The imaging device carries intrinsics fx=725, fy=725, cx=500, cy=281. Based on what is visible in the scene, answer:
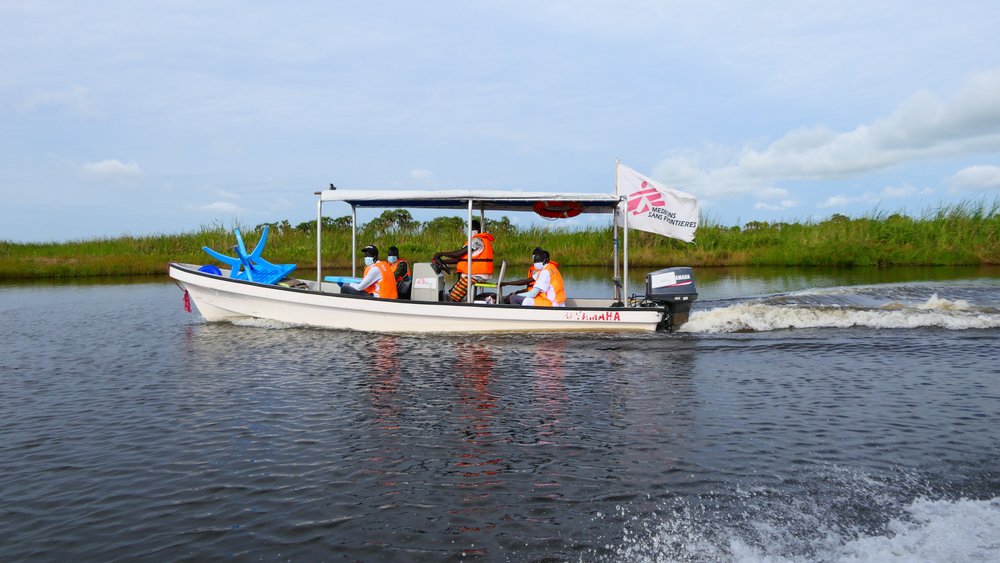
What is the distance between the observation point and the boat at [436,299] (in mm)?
13289

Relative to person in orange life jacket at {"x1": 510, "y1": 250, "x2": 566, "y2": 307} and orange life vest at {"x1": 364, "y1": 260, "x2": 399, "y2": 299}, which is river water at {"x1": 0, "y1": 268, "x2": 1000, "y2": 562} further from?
orange life vest at {"x1": 364, "y1": 260, "x2": 399, "y2": 299}

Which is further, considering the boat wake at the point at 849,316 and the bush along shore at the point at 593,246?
the bush along shore at the point at 593,246

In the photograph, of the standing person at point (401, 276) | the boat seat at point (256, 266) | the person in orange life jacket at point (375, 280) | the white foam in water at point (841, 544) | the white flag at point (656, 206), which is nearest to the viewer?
the white foam in water at point (841, 544)

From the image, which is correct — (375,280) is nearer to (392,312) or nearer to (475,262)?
(392,312)

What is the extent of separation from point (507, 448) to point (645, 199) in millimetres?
7882

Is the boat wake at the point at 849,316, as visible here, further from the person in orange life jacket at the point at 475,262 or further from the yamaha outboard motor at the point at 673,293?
the person in orange life jacket at the point at 475,262

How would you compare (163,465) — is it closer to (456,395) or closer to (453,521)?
(453,521)

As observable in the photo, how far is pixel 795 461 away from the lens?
637 centimetres

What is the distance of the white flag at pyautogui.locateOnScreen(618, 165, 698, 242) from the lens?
44.0 feet

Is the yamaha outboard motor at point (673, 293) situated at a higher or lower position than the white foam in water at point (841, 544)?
higher

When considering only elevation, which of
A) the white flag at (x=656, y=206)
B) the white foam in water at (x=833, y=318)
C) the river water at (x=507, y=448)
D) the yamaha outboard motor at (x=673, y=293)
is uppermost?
the white flag at (x=656, y=206)

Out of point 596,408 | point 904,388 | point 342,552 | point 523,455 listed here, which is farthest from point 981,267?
point 342,552

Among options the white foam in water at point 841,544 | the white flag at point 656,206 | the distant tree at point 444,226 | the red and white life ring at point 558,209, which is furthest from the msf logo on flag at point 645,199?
the distant tree at point 444,226

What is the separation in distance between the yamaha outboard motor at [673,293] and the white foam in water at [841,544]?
8087 millimetres
